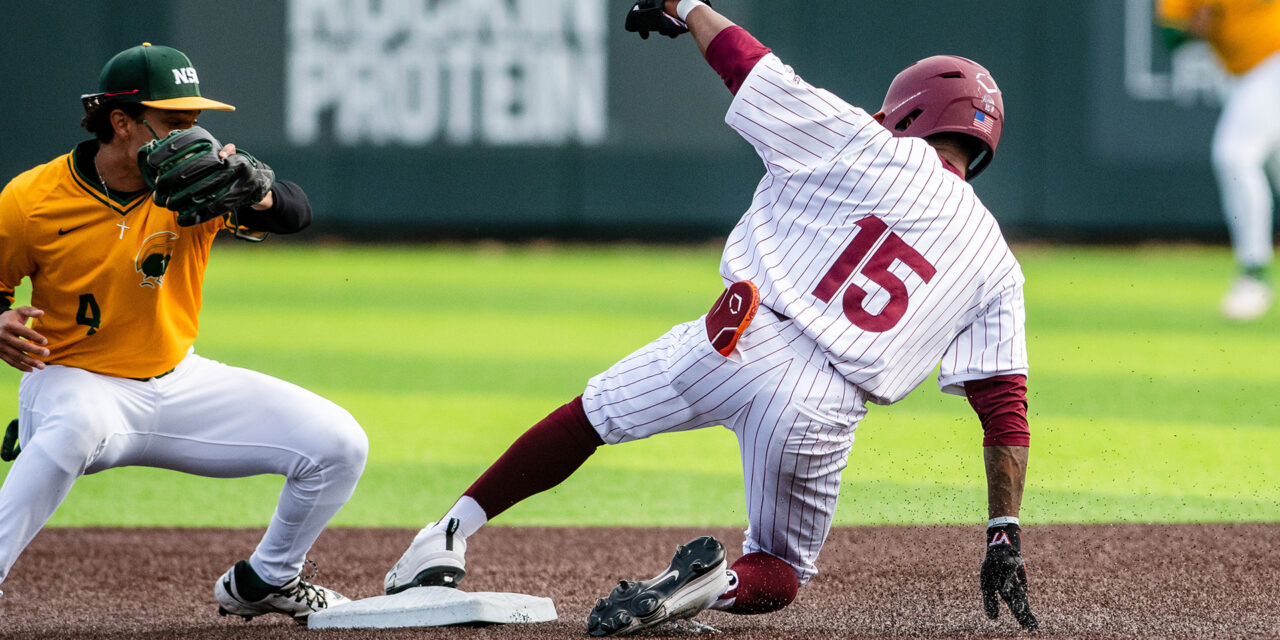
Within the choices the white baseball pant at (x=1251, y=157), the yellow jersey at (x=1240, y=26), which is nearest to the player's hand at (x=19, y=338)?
the white baseball pant at (x=1251, y=157)

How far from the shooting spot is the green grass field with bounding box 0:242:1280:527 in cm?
554

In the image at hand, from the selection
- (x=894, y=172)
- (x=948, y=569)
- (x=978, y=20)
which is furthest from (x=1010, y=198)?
(x=894, y=172)

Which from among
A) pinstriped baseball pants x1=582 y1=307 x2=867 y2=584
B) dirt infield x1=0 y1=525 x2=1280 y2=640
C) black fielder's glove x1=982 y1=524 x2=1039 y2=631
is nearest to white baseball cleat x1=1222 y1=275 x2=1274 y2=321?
dirt infield x1=0 y1=525 x2=1280 y2=640

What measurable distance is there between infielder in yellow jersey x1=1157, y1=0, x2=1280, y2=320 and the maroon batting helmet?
728 centimetres

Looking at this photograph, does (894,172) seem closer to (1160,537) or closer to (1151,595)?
(1151,595)

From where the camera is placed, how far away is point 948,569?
4383 mm

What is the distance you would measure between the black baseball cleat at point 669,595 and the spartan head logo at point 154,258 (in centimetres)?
134

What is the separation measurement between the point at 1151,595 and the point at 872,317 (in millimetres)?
1314

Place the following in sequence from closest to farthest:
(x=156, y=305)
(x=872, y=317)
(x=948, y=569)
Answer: (x=872, y=317) < (x=156, y=305) < (x=948, y=569)

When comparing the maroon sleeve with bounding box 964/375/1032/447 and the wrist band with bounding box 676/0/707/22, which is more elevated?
the wrist band with bounding box 676/0/707/22

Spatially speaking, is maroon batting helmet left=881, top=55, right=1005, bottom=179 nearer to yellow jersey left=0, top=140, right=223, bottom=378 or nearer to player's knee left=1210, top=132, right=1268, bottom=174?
yellow jersey left=0, top=140, right=223, bottom=378

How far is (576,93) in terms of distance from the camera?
51.7ft

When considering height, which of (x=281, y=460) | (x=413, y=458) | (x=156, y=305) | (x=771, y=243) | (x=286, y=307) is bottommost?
(x=286, y=307)

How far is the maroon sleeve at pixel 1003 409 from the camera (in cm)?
350
